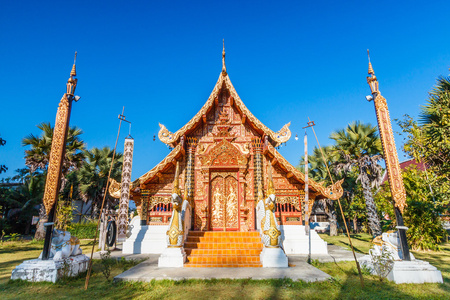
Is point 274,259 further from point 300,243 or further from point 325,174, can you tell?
point 325,174

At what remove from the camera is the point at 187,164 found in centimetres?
926

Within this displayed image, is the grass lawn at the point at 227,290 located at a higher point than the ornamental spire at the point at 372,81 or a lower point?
lower

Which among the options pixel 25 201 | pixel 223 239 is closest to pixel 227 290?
pixel 223 239

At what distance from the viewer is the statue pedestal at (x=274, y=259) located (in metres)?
6.21

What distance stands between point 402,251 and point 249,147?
5.59 m

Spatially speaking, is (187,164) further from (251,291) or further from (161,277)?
(251,291)

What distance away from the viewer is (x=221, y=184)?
906 centimetres

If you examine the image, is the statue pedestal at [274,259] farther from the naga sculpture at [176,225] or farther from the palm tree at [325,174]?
the palm tree at [325,174]

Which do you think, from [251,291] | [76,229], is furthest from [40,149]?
[251,291]

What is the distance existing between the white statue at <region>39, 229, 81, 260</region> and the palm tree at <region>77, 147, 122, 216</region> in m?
12.7

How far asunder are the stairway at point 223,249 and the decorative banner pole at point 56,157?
10.9 feet

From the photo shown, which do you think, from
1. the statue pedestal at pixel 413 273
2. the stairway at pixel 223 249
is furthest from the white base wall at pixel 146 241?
the statue pedestal at pixel 413 273

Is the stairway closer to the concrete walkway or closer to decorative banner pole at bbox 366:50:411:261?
the concrete walkway

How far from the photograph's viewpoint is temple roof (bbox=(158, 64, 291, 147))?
898 cm
